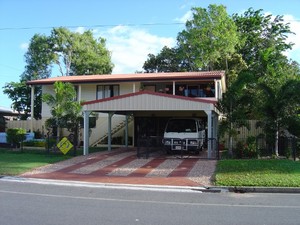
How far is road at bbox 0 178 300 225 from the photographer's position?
759cm

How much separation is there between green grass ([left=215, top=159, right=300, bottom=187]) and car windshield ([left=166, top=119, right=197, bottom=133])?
486cm

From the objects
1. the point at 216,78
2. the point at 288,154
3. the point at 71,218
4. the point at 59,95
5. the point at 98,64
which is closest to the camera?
the point at 71,218

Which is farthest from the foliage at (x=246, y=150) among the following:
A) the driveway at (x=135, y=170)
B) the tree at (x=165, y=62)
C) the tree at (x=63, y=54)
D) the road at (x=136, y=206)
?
the tree at (x=63, y=54)

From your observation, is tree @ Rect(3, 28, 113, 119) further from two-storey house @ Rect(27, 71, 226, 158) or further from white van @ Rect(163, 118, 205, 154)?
white van @ Rect(163, 118, 205, 154)

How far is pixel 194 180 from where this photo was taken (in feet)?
44.9

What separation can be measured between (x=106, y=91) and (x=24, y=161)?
529 inches

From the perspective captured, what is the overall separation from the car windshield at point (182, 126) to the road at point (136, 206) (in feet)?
30.2

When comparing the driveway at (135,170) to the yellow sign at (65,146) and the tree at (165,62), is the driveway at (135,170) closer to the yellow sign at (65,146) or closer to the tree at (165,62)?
the yellow sign at (65,146)

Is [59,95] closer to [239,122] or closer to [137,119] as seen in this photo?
[137,119]

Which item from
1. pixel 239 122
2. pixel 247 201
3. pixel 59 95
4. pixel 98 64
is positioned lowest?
pixel 247 201

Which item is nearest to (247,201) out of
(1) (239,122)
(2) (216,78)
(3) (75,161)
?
(1) (239,122)

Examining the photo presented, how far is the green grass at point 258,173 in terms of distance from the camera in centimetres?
1265

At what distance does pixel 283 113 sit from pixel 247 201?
10307mm

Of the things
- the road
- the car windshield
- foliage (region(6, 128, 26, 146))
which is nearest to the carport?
the car windshield
